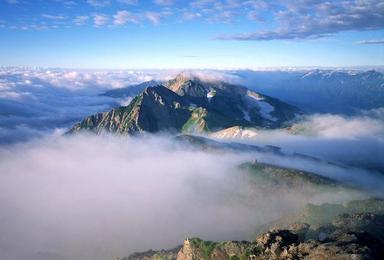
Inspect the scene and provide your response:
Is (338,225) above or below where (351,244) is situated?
below

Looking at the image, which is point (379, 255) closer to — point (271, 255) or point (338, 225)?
point (271, 255)

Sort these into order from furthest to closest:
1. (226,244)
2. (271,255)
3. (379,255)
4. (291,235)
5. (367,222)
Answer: (367,222), (226,244), (291,235), (271,255), (379,255)

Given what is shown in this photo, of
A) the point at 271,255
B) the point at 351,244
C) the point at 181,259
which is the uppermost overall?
the point at 351,244

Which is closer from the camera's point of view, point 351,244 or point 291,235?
point 351,244

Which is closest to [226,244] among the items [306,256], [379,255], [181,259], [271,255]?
[181,259]

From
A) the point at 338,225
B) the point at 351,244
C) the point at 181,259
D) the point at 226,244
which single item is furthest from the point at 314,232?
the point at 351,244

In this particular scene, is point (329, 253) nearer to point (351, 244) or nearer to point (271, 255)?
point (351, 244)

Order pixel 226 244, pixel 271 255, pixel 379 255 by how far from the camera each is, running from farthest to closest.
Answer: pixel 226 244 → pixel 271 255 → pixel 379 255

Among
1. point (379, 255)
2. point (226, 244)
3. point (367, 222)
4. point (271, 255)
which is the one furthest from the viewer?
point (367, 222)

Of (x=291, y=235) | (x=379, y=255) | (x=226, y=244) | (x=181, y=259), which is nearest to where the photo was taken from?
(x=379, y=255)
